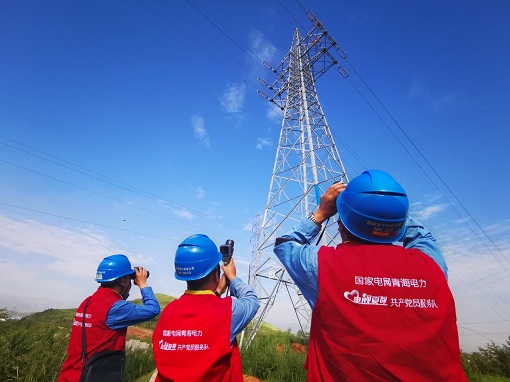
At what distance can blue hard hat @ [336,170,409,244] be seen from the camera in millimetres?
1627

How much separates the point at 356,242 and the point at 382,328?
495 mm

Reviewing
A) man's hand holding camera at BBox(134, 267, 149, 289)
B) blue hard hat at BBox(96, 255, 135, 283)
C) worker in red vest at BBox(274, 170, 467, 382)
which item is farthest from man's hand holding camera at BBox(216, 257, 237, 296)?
blue hard hat at BBox(96, 255, 135, 283)

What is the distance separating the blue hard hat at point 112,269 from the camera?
3.85 meters

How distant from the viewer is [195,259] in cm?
253

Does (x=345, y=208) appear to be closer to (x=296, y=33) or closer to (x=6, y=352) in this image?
(x=6, y=352)

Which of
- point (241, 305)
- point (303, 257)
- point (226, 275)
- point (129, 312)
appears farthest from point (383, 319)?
point (129, 312)

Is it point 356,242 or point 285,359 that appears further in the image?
point 285,359

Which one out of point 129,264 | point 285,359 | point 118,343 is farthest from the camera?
point 285,359

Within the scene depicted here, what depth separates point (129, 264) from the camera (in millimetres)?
4156

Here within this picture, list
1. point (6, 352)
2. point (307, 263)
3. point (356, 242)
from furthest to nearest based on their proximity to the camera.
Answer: point (6, 352) → point (356, 242) → point (307, 263)

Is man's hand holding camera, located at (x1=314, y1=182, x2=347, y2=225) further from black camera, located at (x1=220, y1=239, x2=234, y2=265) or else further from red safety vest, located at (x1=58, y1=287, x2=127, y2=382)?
red safety vest, located at (x1=58, y1=287, x2=127, y2=382)

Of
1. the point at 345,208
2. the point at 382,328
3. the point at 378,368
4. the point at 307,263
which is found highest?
the point at 345,208

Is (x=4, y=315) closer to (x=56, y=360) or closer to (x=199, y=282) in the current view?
(x=56, y=360)

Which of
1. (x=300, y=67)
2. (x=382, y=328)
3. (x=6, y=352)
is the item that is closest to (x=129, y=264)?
(x=382, y=328)
